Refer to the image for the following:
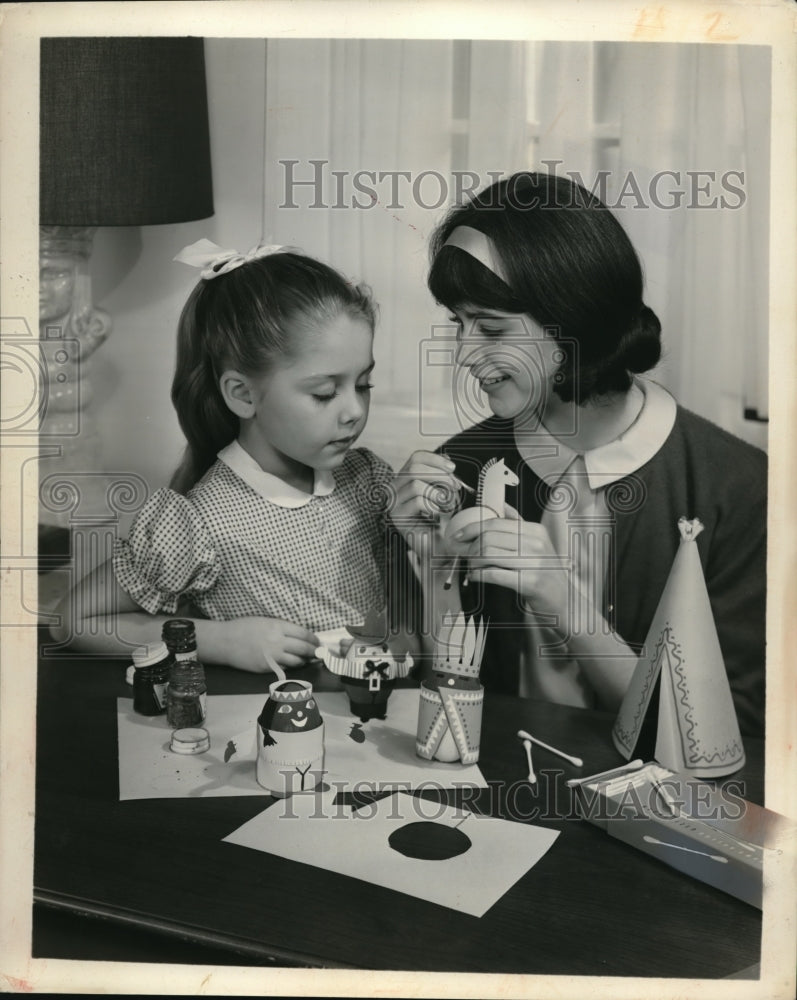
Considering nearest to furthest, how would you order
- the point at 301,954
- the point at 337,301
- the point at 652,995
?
the point at 301,954 < the point at 652,995 < the point at 337,301

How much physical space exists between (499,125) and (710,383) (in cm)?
36

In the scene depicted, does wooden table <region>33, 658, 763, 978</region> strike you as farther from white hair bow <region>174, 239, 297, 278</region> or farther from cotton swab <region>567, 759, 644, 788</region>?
white hair bow <region>174, 239, 297, 278</region>

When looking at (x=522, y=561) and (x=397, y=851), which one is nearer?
(x=397, y=851)

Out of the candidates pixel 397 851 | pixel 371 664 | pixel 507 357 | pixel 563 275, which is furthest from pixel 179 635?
pixel 563 275

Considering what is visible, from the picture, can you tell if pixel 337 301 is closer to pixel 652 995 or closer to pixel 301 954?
pixel 301 954

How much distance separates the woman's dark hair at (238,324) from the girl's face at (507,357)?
0.11 metres

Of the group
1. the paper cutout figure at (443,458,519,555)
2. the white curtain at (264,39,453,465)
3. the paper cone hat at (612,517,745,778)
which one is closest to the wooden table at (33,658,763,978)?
the paper cone hat at (612,517,745,778)

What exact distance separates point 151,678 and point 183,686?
0.14ft

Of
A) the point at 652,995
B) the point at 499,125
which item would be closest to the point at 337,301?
the point at 499,125

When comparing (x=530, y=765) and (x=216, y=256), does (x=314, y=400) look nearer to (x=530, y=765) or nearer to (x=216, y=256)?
(x=216, y=256)

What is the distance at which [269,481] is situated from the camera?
123 centimetres

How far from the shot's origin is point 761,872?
105 centimetres

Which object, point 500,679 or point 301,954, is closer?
point 301,954

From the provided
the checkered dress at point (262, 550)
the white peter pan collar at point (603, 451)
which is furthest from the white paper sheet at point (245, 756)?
the white peter pan collar at point (603, 451)
